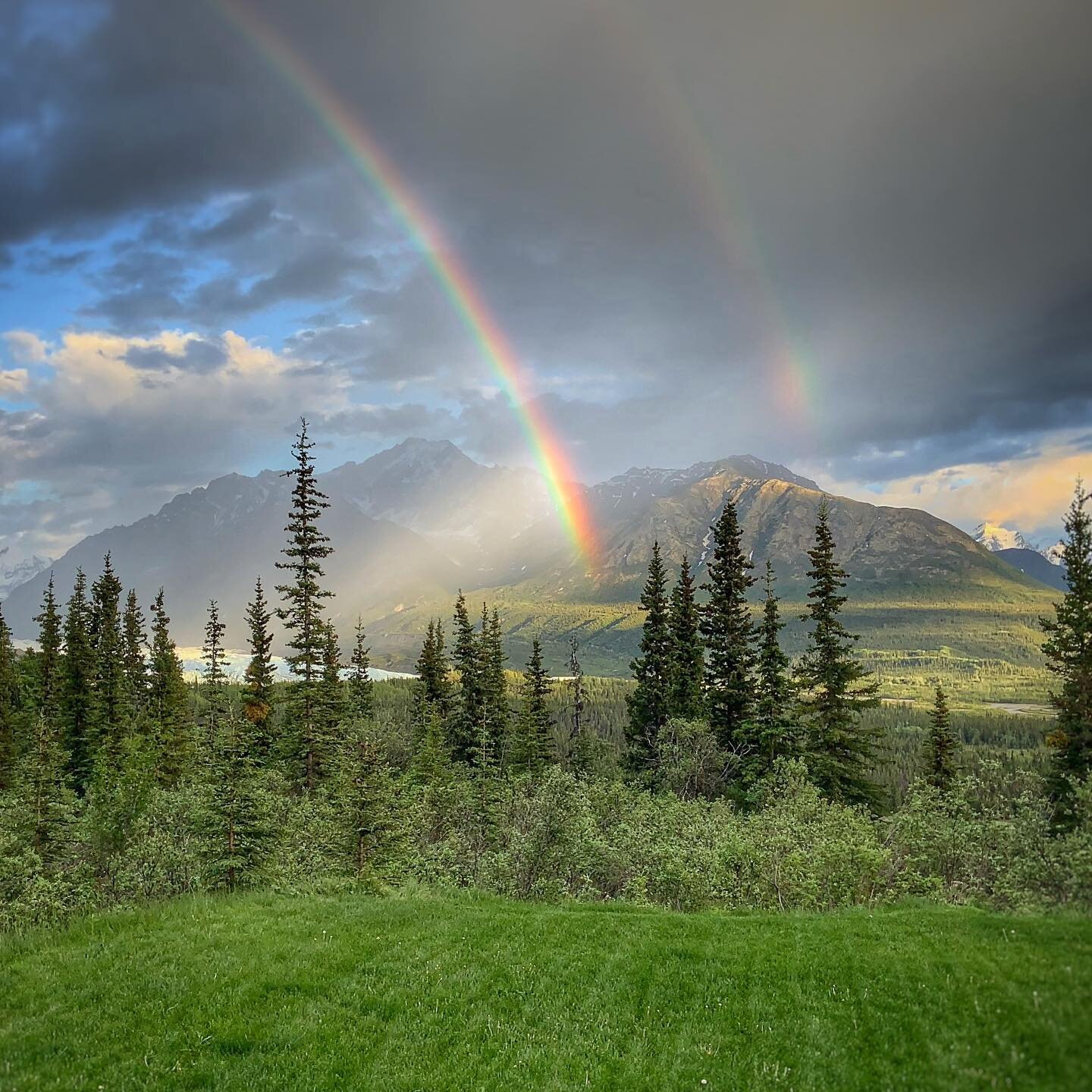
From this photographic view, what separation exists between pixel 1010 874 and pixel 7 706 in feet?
240

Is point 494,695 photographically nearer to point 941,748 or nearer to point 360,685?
point 360,685

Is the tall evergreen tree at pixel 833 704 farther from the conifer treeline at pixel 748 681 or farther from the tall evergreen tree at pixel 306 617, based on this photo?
the tall evergreen tree at pixel 306 617

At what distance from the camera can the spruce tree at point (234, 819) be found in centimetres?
2158

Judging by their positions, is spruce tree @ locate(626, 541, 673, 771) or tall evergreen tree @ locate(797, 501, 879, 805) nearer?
tall evergreen tree @ locate(797, 501, 879, 805)

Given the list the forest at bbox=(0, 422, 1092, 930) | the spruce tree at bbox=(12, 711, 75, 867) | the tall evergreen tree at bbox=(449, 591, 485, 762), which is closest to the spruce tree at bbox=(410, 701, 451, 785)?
the forest at bbox=(0, 422, 1092, 930)

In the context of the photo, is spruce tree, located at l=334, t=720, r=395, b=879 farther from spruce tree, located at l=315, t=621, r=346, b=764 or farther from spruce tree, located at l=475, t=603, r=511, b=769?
spruce tree, located at l=475, t=603, r=511, b=769

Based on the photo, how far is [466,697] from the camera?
203ft

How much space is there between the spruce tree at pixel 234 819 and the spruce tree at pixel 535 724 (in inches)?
1230

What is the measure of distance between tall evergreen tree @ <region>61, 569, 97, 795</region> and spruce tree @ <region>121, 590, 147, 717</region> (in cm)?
324

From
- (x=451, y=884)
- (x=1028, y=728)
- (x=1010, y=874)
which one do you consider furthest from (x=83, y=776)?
(x=1028, y=728)

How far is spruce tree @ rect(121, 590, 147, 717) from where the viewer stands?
62.8 meters

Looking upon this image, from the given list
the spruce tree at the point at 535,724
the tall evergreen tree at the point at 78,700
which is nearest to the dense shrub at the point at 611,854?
the spruce tree at the point at 535,724

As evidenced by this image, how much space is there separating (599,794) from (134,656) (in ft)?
195

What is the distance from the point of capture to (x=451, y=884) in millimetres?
22562
